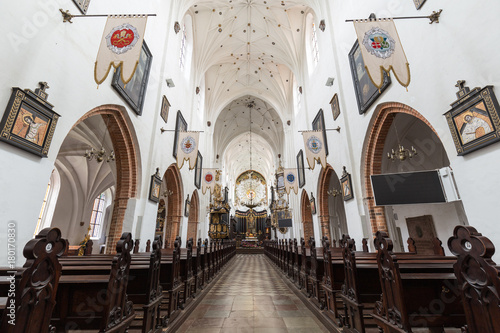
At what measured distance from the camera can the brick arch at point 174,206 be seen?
11.5 metres

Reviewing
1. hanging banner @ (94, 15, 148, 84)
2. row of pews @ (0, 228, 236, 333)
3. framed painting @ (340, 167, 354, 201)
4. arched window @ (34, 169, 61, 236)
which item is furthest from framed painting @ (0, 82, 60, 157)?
arched window @ (34, 169, 61, 236)

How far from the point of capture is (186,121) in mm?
12750

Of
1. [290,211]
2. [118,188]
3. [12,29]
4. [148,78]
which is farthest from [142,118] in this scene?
[290,211]

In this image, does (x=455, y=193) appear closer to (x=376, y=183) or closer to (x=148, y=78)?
(x=376, y=183)

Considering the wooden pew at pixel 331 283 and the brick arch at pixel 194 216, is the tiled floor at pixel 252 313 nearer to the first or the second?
the wooden pew at pixel 331 283

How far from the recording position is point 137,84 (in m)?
7.27

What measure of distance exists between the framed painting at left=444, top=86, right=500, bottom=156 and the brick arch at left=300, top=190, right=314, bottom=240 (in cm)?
1095

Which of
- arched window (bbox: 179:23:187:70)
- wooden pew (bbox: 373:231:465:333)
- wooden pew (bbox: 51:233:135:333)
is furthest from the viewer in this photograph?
arched window (bbox: 179:23:187:70)

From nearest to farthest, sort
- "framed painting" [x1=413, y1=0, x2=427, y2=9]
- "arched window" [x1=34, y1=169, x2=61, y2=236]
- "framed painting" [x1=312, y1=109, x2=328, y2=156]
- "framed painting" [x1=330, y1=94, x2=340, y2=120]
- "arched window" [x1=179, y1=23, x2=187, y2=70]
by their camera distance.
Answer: "framed painting" [x1=413, y1=0, x2=427, y2=9] → "framed painting" [x1=330, y1=94, x2=340, y2=120] → "framed painting" [x1=312, y1=109, x2=328, y2=156] → "arched window" [x1=179, y1=23, x2=187, y2=70] → "arched window" [x1=34, y1=169, x2=61, y2=236]

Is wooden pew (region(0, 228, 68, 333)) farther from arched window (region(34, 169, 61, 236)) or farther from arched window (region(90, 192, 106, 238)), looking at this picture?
arched window (region(90, 192, 106, 238))

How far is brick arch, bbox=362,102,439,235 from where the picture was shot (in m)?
6.31

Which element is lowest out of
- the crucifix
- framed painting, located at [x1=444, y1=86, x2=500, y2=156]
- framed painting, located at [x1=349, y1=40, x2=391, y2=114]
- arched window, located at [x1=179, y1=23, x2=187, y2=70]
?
framed painting, located at [x1=444, y1=86, x2=500, y2=156]

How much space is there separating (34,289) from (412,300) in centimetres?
300

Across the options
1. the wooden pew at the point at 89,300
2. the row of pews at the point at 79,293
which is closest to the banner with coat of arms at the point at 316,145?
the row of pews at the point at 79,293
